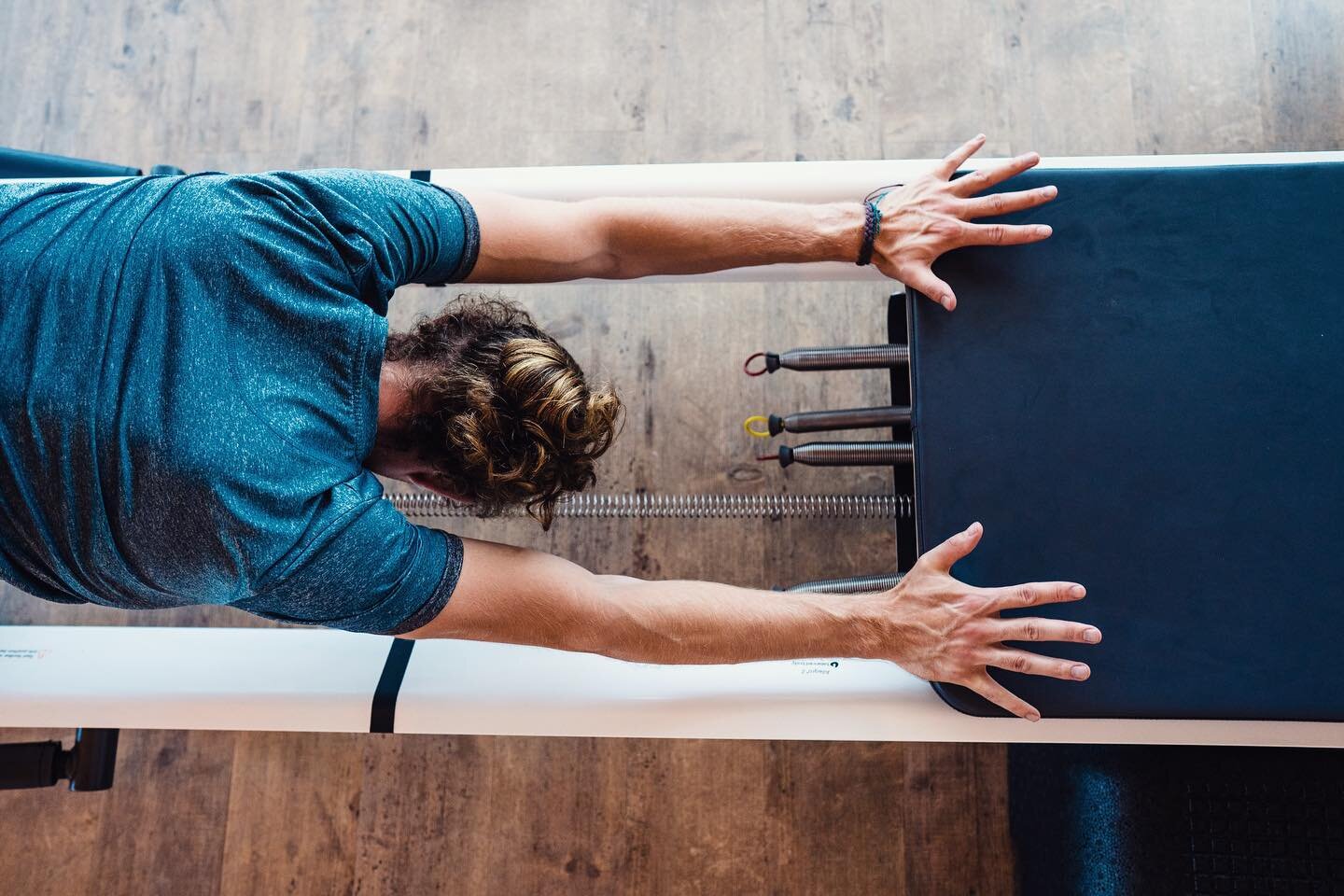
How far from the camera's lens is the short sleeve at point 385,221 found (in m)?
0.94

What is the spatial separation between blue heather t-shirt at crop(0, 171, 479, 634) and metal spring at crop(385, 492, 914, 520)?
18.8 inches

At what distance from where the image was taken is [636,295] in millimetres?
1701

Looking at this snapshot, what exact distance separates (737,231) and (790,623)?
49cm

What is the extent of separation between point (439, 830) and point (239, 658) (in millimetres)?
605

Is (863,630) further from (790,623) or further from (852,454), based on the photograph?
(852,454)

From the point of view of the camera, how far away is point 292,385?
89 centimetres

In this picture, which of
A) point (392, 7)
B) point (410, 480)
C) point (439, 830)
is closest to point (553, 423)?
point (410, 480)

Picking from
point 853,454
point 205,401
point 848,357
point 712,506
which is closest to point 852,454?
point 853,454

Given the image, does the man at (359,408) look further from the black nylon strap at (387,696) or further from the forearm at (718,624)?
the black nylon strap at (387,696)

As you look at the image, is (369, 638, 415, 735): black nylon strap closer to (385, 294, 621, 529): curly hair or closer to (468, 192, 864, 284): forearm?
(385, 294, 621, 529): curly hair

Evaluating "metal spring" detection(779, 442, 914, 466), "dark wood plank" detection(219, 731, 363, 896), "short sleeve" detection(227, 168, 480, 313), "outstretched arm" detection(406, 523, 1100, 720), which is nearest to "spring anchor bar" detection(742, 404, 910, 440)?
"metal spring" detection(779, 442, 914, 466)

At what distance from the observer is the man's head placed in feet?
3.12

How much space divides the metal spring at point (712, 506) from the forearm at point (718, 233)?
43 cm

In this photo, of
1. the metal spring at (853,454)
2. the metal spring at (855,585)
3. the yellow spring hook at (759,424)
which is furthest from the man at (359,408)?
the yellow spring hook at (759,424)
